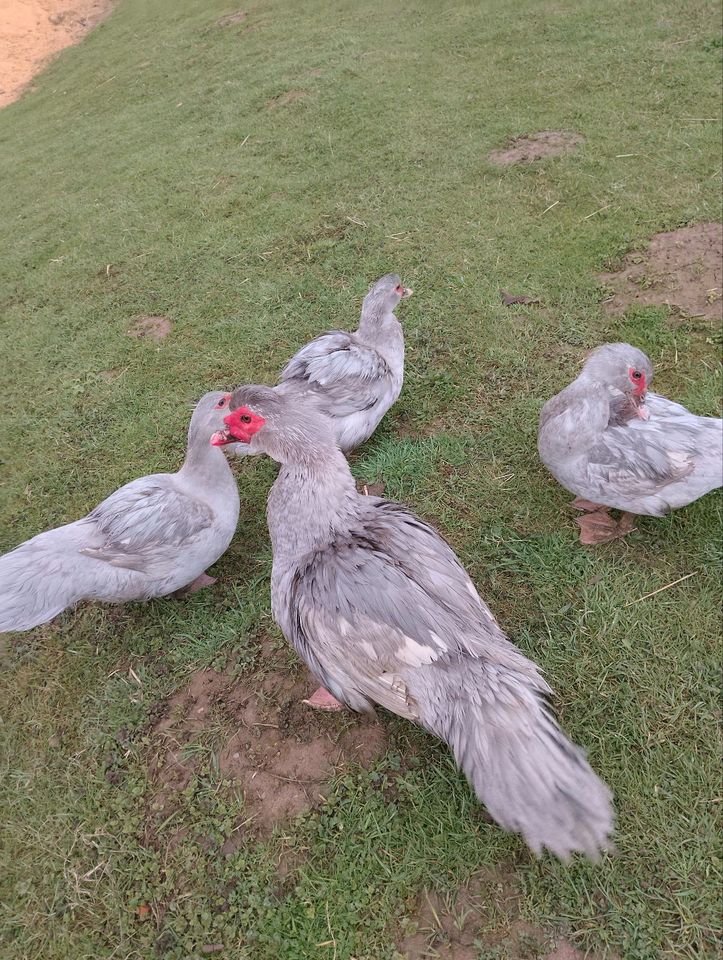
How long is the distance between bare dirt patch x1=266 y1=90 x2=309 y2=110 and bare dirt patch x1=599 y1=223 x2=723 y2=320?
626 cm

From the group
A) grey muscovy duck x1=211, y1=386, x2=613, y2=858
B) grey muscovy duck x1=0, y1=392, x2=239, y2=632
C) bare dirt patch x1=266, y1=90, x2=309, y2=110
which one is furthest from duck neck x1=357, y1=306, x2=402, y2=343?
bare dirt patch x1=266, y1=90, x2=309, y2=110

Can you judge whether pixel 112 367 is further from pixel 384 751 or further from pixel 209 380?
pixel 384 751

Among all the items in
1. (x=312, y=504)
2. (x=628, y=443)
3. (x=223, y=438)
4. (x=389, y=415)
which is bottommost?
(x=389, y=415)

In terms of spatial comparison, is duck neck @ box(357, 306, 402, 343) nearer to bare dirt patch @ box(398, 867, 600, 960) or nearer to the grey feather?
the grey feather

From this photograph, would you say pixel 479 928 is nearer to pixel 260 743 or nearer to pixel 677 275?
pixel 260 743

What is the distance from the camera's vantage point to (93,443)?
186 inches

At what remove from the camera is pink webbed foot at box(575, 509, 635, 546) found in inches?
133

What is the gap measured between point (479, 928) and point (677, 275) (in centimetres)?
481

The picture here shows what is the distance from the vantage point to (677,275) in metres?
4.78

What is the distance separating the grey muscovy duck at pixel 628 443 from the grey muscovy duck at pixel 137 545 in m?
1.99

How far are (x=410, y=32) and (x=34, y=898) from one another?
12290mm

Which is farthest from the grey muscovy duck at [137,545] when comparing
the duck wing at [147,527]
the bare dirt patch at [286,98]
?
the bare dirt patch at [286,98]

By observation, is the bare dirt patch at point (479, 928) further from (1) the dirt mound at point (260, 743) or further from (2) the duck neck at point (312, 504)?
(2) the duck neck at point (312, 504)

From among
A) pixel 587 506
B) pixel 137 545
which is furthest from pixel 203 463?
pixel 587 506
